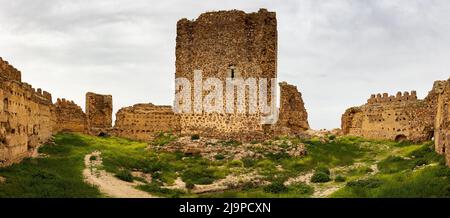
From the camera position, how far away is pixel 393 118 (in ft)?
98.0

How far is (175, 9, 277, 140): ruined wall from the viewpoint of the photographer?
90.3 feet

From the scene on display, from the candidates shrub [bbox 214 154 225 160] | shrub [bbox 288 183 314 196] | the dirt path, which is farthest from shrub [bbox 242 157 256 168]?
the dirt path

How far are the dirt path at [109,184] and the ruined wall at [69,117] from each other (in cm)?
1646

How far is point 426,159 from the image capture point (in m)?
18.6

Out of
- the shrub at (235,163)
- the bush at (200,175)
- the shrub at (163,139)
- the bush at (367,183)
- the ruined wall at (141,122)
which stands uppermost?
the ruined wall at (141,122)

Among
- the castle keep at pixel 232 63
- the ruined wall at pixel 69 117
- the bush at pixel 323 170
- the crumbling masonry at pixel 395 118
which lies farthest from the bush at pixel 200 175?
the ruined wall at pixel 69 117

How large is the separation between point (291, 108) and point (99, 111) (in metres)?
14.8

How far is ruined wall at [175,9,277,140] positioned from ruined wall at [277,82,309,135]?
9.42 meters

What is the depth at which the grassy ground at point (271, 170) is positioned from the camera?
14172 mm

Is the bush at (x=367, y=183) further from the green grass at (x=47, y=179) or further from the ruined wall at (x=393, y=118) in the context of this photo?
the ruined wall at (x=393, y=118)

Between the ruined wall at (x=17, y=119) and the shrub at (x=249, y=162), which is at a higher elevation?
the ruined wall at (x=17, y=119)

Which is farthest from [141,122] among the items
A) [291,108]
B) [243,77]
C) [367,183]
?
[367,183]
